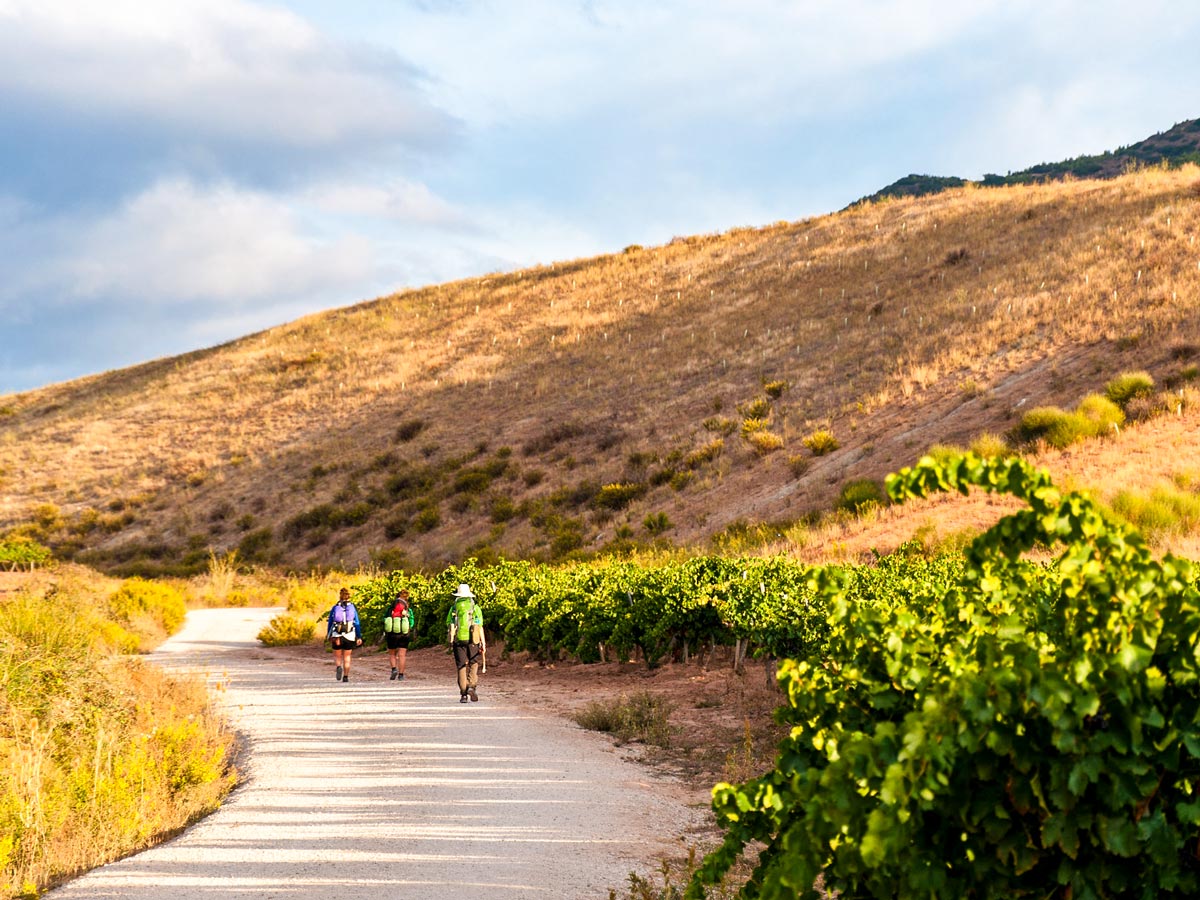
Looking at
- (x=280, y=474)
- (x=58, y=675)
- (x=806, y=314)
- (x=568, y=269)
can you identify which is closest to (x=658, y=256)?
(x=568, y=269)

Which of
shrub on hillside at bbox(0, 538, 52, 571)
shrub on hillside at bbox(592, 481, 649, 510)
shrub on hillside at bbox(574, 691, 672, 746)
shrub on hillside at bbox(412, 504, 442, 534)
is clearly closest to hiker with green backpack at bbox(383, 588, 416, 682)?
shrub on hillside at bbox(574, 691, 672, 746)

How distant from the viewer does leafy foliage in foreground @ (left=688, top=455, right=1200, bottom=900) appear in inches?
117

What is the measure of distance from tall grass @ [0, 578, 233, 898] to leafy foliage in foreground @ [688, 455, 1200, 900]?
5.29 m

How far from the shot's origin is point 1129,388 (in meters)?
27.1

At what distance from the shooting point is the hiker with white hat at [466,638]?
14.1 metres

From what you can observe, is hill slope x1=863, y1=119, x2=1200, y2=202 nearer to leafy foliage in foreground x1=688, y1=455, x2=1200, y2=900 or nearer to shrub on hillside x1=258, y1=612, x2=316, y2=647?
shrub on hillside x1=258, y1=612, x2=316, y2=647

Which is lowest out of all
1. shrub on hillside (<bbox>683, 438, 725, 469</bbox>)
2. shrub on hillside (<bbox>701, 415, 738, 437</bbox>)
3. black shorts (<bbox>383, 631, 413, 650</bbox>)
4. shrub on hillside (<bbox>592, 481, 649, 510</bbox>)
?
black shorts (<bbox>383, 631, 413, 650</bbox>)

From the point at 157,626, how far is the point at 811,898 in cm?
2481

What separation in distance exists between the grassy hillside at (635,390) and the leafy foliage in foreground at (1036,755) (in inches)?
970

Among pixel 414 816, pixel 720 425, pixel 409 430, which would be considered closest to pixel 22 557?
pixel 409 430

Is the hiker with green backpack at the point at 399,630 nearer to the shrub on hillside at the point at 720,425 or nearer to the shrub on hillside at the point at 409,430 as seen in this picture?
the shrub on hillside at the point at 720,425

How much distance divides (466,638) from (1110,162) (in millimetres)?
109353

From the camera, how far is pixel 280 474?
51.6 meters

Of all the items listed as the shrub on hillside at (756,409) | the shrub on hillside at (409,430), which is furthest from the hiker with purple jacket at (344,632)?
the shrub on hillside at (409,430)
